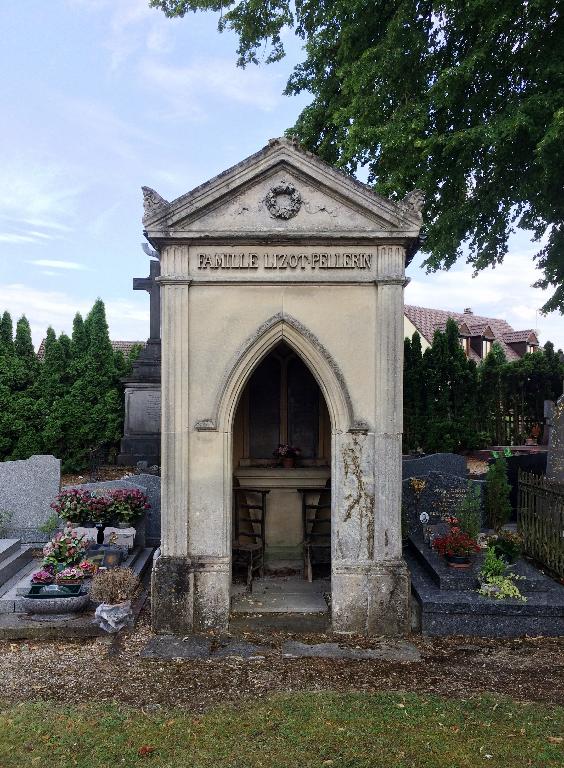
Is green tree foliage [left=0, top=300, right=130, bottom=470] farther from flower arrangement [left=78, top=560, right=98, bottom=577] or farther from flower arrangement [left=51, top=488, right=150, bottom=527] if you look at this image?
flower arrangement [left=78, top=560, right=98, bottom=577]

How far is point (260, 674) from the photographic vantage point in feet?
18.3

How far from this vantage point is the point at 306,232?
6.56 meters

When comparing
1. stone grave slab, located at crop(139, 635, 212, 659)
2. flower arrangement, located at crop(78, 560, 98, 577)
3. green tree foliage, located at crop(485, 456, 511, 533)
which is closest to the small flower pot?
stone grave slab, located at crop(139, 635, 212, 659)

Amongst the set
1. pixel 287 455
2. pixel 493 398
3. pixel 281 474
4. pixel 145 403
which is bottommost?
pixel 281 474

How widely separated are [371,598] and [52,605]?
3.53 meters

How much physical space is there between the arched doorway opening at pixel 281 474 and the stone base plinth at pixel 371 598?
1.45 metres

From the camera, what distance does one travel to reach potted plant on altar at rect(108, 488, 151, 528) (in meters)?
9.45

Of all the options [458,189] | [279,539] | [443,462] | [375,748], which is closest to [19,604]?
[279,539]

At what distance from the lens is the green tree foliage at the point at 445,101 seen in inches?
467

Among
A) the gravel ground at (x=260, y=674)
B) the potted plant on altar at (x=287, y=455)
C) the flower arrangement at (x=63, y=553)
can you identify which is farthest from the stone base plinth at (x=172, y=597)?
the potted plant on altar at (x=287, y=455)

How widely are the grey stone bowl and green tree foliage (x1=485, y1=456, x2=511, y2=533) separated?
282 inches

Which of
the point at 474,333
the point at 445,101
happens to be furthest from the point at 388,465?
the point at 474,333

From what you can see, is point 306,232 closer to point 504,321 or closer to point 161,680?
point 161,680

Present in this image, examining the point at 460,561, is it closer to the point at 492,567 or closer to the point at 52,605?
the point at 492,567
